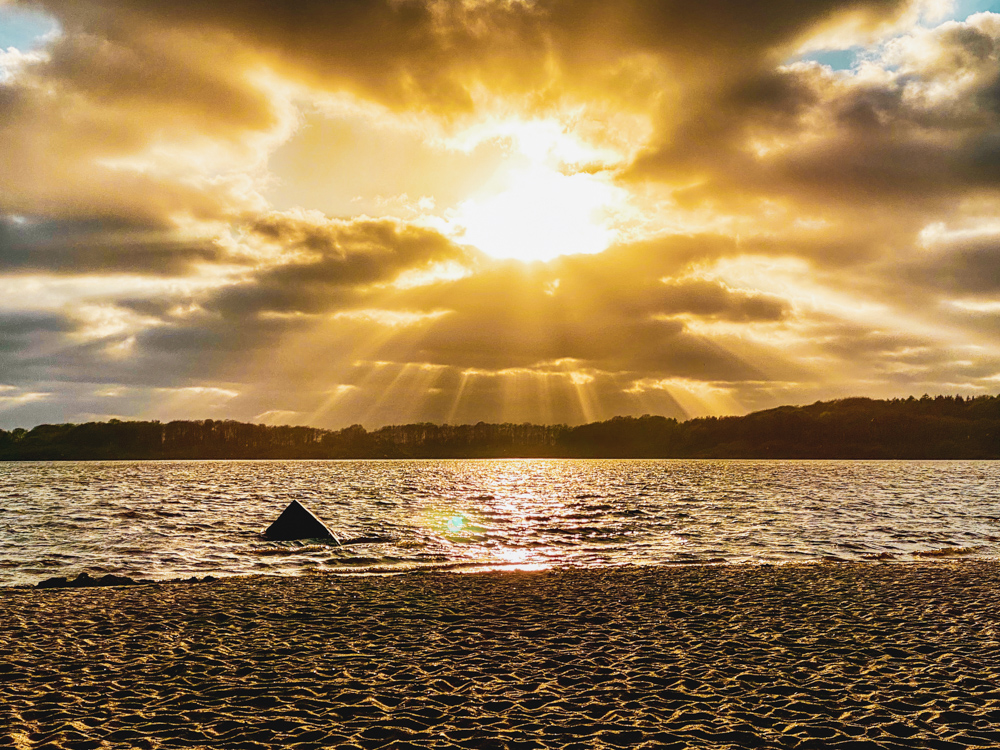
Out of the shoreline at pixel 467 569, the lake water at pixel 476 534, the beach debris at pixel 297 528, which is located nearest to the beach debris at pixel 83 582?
the shoreline at pixel 467 569

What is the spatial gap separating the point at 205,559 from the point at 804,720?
27.8 m

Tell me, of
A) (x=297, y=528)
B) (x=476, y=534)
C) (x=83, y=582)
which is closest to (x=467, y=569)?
(x=476, y=534)

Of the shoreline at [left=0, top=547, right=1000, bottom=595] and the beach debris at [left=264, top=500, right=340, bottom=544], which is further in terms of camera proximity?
the beach debris at [left=264, top=500, right=340, bottom=544]

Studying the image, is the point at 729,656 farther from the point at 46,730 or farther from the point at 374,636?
the point at 46,730

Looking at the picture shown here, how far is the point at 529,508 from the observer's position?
62594 mm

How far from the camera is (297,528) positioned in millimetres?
38469

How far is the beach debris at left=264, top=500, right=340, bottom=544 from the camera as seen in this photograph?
38.2 metres

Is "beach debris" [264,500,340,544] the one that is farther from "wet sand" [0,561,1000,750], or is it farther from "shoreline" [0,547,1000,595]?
"wet sand" [0,561,1000,750]

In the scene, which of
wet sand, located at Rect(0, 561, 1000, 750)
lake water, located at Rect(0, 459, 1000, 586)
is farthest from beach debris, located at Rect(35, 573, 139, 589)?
lake water, located at Rect(0, 459, 1000, 586)

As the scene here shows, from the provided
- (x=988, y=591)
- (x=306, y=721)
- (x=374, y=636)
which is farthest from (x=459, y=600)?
(x=988, y=591)

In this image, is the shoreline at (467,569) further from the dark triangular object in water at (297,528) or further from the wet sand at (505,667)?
Result: the dark triangular object in water at (297,528)

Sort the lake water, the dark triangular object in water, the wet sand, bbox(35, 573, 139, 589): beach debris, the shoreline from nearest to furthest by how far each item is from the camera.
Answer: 1. the wet sand
2. bbox(35, 573, 139, 589): beach debris
3. the shoreline
4. the lake water
5. the dark triangular object in water

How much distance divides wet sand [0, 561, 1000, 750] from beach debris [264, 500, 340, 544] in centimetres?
1599

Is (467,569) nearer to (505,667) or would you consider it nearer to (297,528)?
(297,528)
